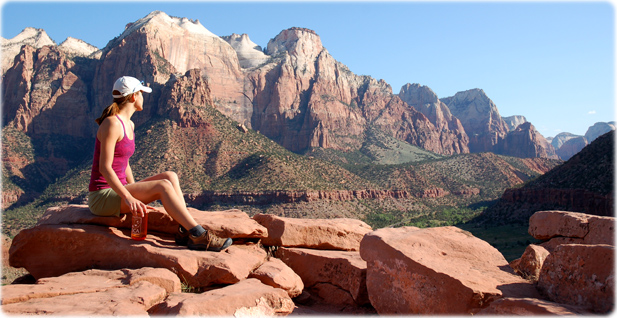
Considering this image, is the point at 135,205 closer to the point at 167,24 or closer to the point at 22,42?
the point at 167,24

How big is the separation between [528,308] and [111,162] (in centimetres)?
740

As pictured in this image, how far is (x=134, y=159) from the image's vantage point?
7981 cm

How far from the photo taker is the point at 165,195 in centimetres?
888

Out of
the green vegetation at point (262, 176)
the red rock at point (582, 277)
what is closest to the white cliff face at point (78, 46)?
the green vegetation at point (262, 176)

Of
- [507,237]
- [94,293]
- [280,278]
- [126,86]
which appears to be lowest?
[507,237]

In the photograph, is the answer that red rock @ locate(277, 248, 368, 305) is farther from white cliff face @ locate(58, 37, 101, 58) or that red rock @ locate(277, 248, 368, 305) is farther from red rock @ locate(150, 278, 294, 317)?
white cliff face @ locate(58, 37, 101, 58)

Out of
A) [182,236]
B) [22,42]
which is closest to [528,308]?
[182,236]

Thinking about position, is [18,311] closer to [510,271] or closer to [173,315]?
[173,315]

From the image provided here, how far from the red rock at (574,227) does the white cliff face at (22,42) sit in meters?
168

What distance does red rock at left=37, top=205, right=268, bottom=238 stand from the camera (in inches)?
377

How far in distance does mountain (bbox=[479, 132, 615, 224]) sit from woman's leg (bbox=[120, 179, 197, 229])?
142ft

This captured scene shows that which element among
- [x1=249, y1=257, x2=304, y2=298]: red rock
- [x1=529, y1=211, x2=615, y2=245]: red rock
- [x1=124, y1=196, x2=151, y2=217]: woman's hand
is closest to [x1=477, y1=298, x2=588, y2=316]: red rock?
[x1=249, y1=257, x2=304, y2=298]: red rock

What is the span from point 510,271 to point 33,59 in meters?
153

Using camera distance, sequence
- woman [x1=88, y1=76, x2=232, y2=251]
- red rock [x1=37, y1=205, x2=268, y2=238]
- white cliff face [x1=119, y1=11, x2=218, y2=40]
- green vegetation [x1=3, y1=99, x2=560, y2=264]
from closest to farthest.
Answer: woman [x1=88, y1=76, x2=232, y2=251] → red rock [x1=37, y1=205, x2=268, y2=238] → green vegetation [x1=3, y1=99, x2=560, y2=264] → white cliff face [x1=119, y1=11, x2=218, y2=40]
